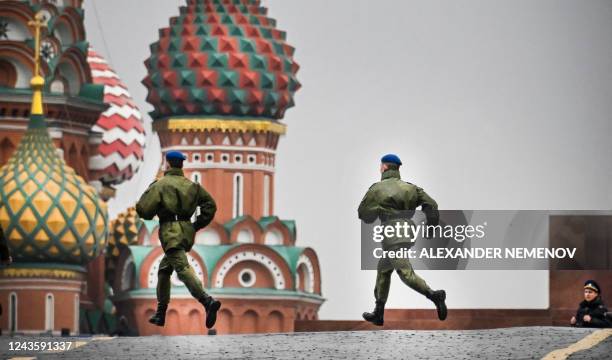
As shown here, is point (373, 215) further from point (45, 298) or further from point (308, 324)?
point (45, 298)

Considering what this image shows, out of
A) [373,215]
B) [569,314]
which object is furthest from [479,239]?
[373,215]

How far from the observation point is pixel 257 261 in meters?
83.0

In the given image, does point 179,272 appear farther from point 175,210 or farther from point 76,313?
point 76,313

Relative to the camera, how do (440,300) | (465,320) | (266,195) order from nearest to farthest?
(440,300), (465,320), (266,195)

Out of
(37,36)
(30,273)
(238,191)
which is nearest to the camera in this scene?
A: (30,273)

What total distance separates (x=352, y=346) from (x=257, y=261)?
53001 millimetres

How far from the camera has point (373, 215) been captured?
3030cm

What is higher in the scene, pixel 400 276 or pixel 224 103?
pixel 224 103

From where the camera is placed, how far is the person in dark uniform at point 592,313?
31578 mm

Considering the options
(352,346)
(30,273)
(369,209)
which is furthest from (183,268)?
(30,273)

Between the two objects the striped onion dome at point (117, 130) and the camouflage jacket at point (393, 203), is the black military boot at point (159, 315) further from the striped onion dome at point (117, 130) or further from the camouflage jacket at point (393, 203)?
the striped onion dome at point (117, 130)

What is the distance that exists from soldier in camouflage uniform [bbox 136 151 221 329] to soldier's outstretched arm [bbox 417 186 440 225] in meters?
2.05

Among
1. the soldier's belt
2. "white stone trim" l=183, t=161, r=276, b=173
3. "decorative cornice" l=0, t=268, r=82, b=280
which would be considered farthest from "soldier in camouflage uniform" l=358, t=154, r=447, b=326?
"white stone trim" l=183, t=161, r=276, b=173

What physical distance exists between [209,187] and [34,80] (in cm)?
743
